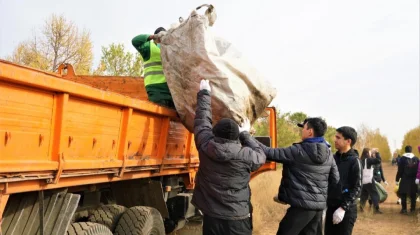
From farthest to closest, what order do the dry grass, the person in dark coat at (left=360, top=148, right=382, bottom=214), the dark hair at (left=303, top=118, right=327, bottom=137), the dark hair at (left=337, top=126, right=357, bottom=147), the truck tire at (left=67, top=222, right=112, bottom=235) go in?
the person in dark coat at (left=360, top=148, right=382, bottom=214) → the dry grass → the dark hair at (left=337, top=126, right=357, bottom=147) → the dark hair at (left=303, top=118, right=327, bottom=137) → the truck tire at (left=67, top=222, right=112, bottom=235)

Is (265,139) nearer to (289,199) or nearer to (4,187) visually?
(289,199)

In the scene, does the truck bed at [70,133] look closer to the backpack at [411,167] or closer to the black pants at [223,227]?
the black pants at [223,227]

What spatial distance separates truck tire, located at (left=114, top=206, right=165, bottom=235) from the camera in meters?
3.59

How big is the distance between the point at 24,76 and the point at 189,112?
1848 mm

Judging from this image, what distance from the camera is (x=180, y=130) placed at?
14.0ft

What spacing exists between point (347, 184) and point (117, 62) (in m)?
15.5

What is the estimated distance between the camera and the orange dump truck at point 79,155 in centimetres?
217

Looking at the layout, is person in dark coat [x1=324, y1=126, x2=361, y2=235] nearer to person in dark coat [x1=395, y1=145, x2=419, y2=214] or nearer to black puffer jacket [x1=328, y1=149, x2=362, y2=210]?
black puffer jacket [x1=328, y1=149, x2=362, y2=210]

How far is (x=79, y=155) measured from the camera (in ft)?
8.84

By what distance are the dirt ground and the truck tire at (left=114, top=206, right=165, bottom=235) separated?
149 inches

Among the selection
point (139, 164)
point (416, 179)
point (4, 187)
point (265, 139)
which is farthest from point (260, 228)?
point (4, 187)

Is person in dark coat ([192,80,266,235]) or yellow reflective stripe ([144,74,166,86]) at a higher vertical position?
yellow reflective stripe ([144,74,166,86])

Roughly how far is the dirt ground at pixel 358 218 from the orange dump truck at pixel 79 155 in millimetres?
3837

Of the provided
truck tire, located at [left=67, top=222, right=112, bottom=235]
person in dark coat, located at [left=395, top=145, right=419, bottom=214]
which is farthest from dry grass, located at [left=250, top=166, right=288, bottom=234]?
truck tire, located at [left=67, top=222, right=112, bottom=235]
